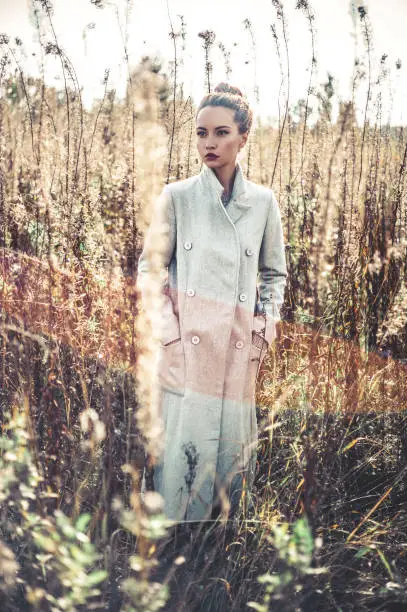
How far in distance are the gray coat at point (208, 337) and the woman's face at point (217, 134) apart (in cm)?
7

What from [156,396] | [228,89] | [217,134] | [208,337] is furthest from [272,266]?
[156,396]

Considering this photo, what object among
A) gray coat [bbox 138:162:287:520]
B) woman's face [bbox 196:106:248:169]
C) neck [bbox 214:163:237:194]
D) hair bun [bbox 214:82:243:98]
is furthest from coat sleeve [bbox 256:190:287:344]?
hair bun [bbox 214:82:243:98]

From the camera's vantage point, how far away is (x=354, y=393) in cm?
229

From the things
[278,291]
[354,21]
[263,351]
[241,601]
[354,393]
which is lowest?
[241,601]

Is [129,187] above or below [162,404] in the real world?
above

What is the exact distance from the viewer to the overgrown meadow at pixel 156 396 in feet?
3.59

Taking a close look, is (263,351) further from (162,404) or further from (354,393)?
(354,393)

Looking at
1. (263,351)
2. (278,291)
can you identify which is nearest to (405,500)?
(263,351)

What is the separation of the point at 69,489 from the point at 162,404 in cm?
44

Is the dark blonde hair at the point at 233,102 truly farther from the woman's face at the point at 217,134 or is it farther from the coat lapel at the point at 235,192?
the coat lapel at the point at 235,192

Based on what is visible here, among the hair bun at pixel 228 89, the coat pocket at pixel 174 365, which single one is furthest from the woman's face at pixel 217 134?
the coat pocket at pixel 174 365

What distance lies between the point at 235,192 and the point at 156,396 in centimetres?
115

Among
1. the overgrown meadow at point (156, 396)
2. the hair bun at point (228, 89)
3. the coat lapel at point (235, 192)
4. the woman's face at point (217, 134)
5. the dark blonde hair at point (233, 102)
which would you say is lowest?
the overgrown meadow at point (156, 396)

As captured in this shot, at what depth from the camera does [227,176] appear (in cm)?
198
